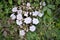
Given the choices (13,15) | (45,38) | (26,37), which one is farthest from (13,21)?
(45,38)

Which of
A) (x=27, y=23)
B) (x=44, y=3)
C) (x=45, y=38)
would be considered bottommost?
(x=45, y=38)

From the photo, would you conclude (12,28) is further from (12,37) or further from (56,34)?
(56,34)

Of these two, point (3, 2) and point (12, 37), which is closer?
point (12, 37)

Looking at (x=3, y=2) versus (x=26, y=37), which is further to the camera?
(x=3, y=2)

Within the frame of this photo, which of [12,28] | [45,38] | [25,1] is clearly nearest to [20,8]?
[25,1]

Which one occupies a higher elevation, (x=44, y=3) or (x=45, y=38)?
(x=44, y=3)

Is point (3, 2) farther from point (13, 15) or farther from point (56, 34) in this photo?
point (56, 34)
